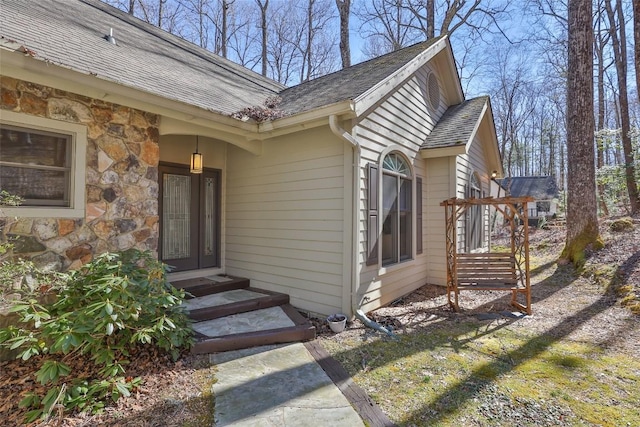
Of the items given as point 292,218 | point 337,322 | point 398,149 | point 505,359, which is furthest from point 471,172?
point 337,322

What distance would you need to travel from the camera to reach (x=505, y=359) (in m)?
3.53

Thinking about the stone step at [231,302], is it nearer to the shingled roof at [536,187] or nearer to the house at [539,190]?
the shingled roof at [536,187]

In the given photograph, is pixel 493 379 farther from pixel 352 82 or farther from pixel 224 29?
pixel 224 29

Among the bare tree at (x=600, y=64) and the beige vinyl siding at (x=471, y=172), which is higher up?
the bare tree at (x=600, y=64)

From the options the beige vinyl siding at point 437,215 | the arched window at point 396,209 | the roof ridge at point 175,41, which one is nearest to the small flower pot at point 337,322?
the arched window at point 396,209

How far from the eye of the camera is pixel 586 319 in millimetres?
4734

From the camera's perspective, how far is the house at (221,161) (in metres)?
3.41

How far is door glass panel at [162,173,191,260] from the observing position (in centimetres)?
558

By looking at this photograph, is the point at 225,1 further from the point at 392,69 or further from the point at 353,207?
the point at 353,207

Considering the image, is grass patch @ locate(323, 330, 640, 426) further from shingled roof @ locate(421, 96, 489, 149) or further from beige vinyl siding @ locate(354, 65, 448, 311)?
shingled roof @ locate(421, 96, 489, 149)

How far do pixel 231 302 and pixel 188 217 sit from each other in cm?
192

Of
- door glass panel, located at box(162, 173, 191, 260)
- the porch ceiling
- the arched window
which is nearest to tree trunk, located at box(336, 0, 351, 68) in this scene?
the arched window

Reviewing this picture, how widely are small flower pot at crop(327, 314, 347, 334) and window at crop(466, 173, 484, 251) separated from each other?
4.42 metres

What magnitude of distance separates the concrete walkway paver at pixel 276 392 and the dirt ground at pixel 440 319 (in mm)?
174
